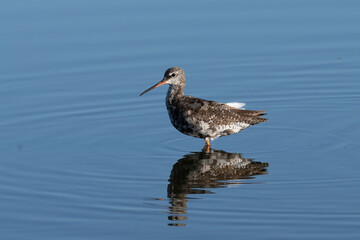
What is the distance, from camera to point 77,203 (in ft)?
36.6

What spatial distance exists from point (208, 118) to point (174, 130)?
112 centimetres

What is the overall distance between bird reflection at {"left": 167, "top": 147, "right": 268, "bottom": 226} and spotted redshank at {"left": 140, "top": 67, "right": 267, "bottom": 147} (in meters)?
0.42

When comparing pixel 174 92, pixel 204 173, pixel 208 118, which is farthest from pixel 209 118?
pixel 204 173

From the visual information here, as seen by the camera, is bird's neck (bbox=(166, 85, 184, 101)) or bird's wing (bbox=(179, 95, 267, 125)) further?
bird's neck (bbox=(166, 85, 184, 101))

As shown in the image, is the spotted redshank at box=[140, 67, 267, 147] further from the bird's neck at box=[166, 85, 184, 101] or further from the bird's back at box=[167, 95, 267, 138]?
the bird's neck at box=[166, 85, 184, 101]

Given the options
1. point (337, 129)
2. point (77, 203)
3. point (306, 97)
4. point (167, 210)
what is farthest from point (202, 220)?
point (306, 97)

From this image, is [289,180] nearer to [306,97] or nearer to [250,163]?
[250,163]

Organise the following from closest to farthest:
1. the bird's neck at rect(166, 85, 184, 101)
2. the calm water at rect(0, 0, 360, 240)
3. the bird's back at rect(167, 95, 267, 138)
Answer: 1. the calm water at rect(0, 0, 360, 240)
2. the bird's back at rect(167, 95, 267, 138)
3. the bird's neck at rect(166, 85, 184, 101)

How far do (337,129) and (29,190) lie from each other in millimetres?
5821

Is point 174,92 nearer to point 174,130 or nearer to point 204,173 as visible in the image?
point 174,130

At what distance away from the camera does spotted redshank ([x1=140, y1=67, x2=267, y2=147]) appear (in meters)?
14.0

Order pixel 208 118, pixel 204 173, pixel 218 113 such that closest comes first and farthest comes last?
pixel 204 173, pixel 208 118, pixel 218 113

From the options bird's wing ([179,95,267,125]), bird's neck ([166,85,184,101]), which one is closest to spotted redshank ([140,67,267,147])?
bird's wing ([179,95,267,125])

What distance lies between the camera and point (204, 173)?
1255 centimetres
